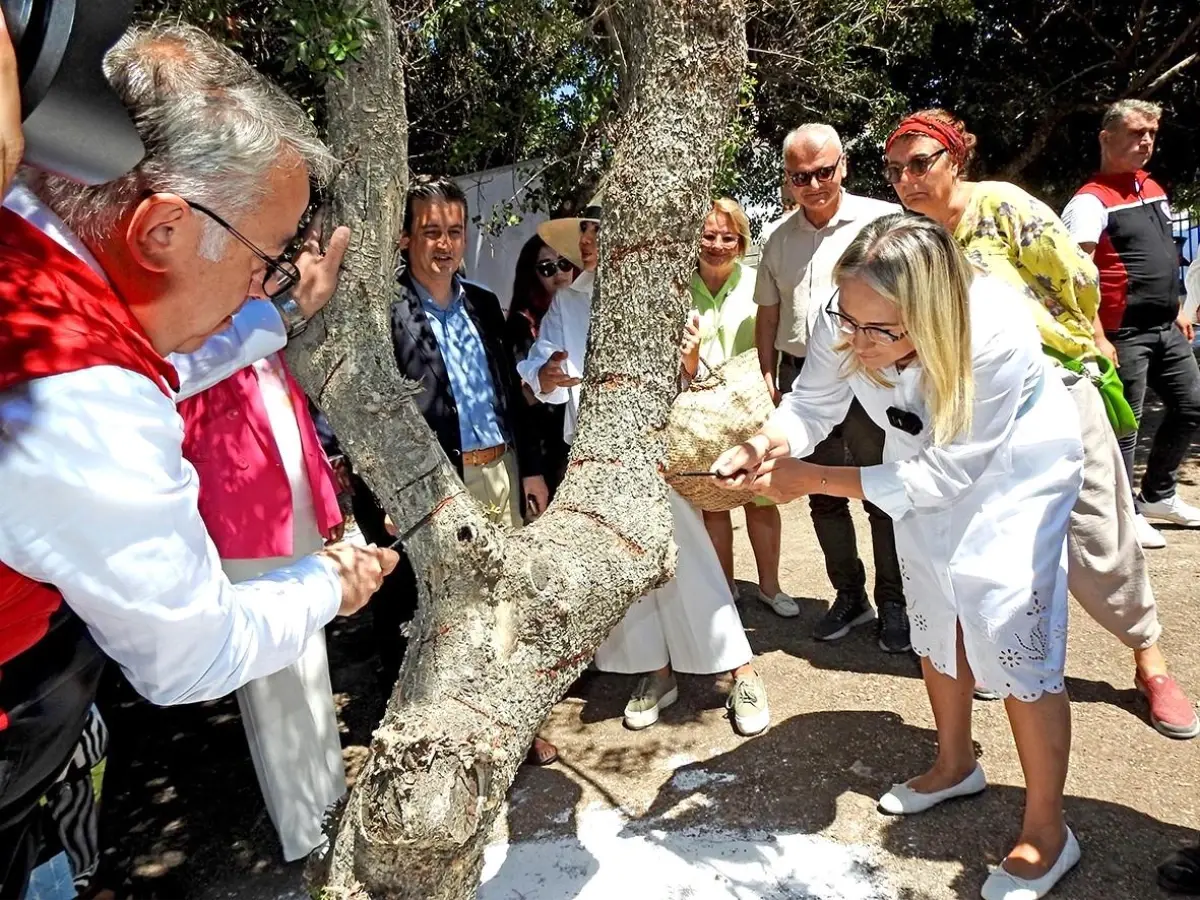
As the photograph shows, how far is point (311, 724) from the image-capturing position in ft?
10.3

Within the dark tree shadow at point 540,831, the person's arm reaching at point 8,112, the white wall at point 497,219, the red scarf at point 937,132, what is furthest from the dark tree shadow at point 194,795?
the red scarf at point 937,132

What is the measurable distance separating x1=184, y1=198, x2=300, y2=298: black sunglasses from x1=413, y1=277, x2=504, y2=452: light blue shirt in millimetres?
1676

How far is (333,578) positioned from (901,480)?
1563mm

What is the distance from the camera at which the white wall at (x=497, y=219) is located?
19.7 ft

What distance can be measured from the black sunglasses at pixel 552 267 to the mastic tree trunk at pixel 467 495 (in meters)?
2.37

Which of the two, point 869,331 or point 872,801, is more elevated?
point 869,331

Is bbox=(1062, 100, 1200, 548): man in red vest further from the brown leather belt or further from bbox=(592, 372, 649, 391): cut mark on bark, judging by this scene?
bbox=(592, 372, 649, 391): cut mark on bark

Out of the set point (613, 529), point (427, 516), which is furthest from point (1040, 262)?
point (427, 516)

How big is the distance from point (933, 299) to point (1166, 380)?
3.62 m

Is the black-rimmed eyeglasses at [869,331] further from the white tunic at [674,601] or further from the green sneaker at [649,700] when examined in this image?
the green sneaker at [649,700]

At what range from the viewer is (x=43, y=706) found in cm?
144

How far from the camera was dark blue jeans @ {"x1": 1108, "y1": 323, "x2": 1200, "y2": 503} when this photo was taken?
5.05 meters

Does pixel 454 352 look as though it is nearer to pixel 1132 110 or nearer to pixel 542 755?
pixel 542 755

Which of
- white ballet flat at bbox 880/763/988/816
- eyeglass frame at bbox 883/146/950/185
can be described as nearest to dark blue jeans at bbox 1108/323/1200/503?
eyeglass frame at bbox 883/146/950/185
